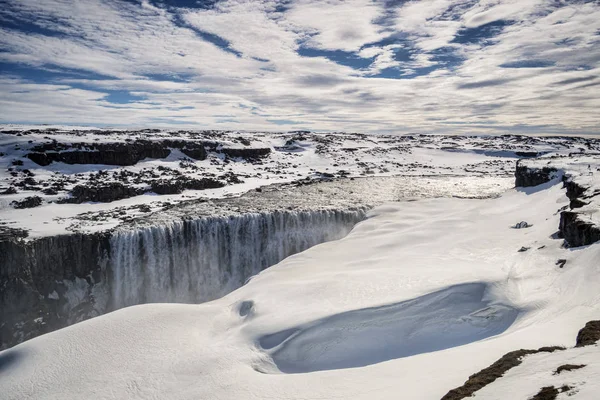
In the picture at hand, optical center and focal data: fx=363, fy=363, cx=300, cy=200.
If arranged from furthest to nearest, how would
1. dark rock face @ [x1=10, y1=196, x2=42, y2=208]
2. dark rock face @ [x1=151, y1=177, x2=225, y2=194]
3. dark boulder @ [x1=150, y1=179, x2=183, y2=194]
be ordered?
dark rock face @ [x1=151, y1=177, x2=225, y2=194] → dark boulder @ [x1=150, y1=179, x2=183, y2=194] → dark rock face @ [x1=10, y1=196, x2=42, y2=208]

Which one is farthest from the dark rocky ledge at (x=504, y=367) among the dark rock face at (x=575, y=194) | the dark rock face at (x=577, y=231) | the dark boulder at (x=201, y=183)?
the dark boulder at (x=201, y=183)

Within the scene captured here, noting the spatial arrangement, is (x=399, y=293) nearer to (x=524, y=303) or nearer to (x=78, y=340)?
(x=524, y=303)

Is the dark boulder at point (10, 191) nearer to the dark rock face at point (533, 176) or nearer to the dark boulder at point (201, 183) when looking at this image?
the dark boulder at point (201, 183)

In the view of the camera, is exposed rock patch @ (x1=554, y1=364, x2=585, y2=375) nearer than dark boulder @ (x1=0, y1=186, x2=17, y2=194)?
Yes

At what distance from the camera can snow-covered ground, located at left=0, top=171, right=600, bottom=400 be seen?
881 centimetres

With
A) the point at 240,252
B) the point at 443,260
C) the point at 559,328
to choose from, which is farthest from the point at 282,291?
the point at 240,252

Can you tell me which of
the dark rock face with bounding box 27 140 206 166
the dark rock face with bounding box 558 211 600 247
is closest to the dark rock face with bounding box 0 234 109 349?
the dark rock face with bounding box 27 140 206 166

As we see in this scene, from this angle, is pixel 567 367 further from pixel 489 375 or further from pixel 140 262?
pixel 140 262

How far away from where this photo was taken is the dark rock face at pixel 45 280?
20.5m

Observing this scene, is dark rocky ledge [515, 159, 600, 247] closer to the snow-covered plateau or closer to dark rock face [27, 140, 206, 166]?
the snow-covered plateau

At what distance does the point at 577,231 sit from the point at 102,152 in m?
46.2

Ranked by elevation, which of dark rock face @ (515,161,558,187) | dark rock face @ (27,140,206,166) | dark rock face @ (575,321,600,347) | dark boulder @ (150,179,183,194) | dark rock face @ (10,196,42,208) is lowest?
dark rock face @ (575,321,600,347)

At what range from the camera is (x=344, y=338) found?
1152cm

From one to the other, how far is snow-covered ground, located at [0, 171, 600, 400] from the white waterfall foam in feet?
31.1
